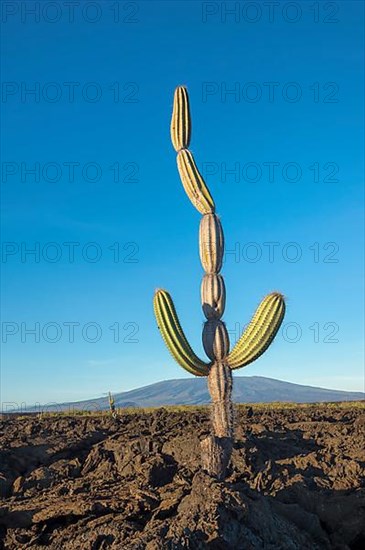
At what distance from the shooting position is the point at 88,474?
30.8 feet

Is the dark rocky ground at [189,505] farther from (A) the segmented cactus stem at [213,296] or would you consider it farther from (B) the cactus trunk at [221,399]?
(A) the segmented cactus stem at [213,296]

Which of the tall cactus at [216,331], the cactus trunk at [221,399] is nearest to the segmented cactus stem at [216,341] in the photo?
the tall cactus at [216,331]

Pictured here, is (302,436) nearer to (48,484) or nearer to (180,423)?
(180,423)

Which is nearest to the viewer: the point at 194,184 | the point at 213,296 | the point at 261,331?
the point at 261,331

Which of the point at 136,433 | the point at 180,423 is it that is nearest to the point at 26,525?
the point at 136,433

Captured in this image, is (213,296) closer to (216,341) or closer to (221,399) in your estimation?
(216,341)

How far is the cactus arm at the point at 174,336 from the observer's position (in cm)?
835

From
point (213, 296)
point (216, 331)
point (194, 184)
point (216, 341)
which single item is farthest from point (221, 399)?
point (194, 184)

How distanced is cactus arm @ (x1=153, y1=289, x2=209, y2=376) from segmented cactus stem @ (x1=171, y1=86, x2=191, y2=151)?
2.44 meters

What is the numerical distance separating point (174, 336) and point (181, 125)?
323cm

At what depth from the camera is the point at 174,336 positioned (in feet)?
27.5

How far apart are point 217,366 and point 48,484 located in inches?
111

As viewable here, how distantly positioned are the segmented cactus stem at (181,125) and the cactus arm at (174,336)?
2437mm

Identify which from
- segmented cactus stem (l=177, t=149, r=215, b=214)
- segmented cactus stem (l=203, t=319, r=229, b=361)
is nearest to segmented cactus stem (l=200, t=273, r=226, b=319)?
segmented cactus stem (l=203, t=319, r=229, b=361)
